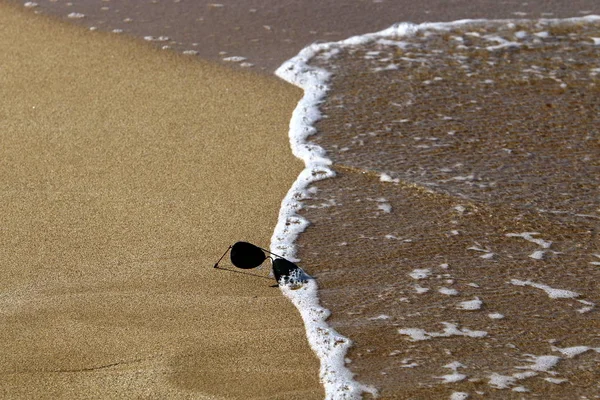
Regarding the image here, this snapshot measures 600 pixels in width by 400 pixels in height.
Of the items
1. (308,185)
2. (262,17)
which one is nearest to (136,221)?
(308,185)

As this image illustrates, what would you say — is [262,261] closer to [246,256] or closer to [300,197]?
[246,256]

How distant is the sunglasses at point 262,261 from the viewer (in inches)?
123

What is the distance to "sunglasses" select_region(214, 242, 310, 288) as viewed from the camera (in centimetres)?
314

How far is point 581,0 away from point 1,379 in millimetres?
4740

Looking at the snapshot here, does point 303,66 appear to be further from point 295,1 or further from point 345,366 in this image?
point 345,366

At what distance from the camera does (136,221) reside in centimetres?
357

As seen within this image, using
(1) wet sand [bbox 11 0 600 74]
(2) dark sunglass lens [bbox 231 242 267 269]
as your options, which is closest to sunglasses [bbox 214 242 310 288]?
(2) dark sunglass lens [bbox 231 242 267 269]

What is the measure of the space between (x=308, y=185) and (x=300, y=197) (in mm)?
114

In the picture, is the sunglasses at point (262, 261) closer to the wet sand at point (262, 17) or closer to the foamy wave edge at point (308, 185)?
the foamy wave edge at point (308, 185)

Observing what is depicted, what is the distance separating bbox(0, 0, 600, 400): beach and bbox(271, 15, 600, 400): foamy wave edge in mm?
18

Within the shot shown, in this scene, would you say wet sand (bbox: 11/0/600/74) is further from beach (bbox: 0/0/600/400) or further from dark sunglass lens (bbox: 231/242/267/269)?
dark sunglass lens (bbox: 231/242/267/269)

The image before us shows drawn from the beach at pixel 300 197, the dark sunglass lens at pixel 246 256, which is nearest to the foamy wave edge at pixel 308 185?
the beach at pixel 300 197

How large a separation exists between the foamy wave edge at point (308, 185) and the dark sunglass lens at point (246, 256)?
0.14 meters

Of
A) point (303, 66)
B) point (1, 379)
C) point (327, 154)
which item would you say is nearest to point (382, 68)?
point (303, 66)
